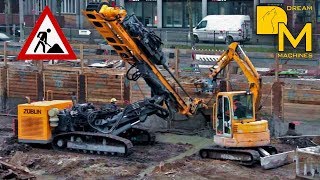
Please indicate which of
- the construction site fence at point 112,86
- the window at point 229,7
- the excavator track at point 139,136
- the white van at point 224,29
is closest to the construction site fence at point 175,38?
the white van at point 224,29

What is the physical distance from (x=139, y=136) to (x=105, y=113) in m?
1.36

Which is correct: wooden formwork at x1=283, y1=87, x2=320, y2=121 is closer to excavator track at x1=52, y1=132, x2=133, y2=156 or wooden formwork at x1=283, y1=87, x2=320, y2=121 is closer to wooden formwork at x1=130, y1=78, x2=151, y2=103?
wooden formwork at x1=130, y1=78, x2=151, y2=103

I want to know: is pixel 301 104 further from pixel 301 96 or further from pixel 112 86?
pixel 112 86

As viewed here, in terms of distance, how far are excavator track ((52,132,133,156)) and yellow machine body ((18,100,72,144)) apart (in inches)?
14.7

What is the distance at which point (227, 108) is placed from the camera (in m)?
18.0

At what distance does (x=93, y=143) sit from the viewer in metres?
19.5

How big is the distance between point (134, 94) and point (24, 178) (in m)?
9.00

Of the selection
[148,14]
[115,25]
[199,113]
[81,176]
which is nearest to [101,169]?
[81,176]

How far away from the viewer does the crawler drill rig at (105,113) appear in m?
19.6

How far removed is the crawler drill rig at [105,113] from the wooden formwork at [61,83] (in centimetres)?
497

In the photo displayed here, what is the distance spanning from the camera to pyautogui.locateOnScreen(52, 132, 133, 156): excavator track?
62.3 feet

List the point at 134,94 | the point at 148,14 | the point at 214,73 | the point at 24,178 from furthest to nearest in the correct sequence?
the point at 148,14 → the point at 134,94 → the point at 214,73 → the point at 24,178

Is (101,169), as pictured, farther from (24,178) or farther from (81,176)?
(24,178)

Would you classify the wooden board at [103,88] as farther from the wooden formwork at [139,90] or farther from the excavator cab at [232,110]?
the excavator cab at [232,110]
